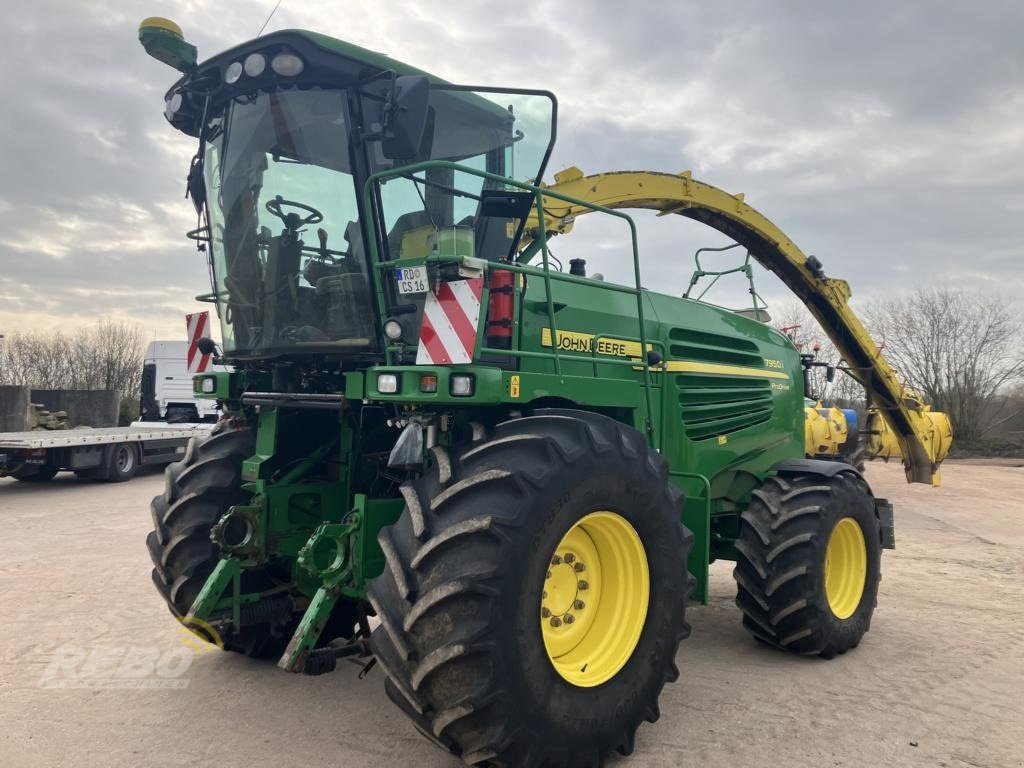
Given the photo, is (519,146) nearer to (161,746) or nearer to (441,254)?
(441,254)

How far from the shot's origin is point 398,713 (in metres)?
3.90

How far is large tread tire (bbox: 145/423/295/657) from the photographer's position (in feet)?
13.9

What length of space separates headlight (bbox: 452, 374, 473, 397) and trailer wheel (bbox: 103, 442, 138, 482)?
13.6m

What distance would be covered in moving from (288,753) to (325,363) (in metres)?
1.97

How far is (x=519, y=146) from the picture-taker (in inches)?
175

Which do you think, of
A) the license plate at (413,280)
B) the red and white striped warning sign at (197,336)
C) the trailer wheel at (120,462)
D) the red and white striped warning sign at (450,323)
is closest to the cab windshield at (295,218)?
the license plate at (413,280)

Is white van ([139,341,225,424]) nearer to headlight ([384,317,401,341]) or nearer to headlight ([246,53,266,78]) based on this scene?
headlight ([246,53,266,78])

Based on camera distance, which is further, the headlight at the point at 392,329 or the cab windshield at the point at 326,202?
the cab windshield at the point at 326,202

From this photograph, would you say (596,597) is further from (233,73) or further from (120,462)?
(120,462)

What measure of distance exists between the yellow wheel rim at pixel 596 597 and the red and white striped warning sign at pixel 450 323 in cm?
94

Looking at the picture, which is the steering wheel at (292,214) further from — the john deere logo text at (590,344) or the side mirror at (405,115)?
the john deere logo text at (590,344)

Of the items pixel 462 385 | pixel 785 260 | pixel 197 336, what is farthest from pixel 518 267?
pixel 785 260

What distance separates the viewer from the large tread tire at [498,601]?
275cm

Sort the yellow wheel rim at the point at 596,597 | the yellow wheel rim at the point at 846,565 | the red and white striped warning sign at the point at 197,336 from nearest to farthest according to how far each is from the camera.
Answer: the yellow wheel rim at the point at 596,597, the red and white striped warning sign at the point at 197,336, the yellow wheel rim at the point at 846,565
